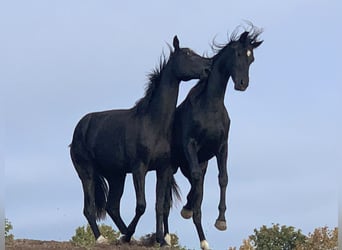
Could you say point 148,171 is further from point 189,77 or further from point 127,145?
point 189,77

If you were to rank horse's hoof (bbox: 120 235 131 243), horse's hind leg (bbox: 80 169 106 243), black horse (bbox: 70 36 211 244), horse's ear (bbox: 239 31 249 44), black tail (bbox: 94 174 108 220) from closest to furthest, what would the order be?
black horse (bbox: 70 36 211 244), horse's ear (bbox: 239 31 249 44), horse's hoof (bbox: 120 235 131 243), horse's hind leg (bbox: 80 169 106 243), black tail (bbox: 94 174 108 220)

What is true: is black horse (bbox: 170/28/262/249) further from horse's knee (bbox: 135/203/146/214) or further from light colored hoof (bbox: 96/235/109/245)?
light colored hoof (bbox: 96/235/109/245)

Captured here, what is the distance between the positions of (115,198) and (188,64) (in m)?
2.70

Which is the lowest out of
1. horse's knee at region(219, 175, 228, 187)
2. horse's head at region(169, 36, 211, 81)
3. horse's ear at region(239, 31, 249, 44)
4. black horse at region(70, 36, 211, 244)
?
horse's knee at region(219, 175, 228, 187)

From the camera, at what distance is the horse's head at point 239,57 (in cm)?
1570

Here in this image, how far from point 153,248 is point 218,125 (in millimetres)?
2218

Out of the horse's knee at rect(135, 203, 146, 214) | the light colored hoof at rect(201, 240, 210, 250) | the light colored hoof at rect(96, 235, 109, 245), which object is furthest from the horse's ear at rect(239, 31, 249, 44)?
the light colored hoof at rect(96, 235, 109, 245)

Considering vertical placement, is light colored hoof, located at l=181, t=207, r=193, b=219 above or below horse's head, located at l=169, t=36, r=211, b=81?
below

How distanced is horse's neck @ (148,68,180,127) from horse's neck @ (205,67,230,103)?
1.83ft

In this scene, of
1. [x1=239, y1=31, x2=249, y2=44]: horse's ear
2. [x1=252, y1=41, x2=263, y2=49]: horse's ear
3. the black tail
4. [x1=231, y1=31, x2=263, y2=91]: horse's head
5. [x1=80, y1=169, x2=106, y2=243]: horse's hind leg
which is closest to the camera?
[x1=231, y1=31, x2=263, y2=91]: horse's head

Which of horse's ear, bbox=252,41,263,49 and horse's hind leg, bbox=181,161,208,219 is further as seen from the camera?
horse's hind leg, bbox=181,161,208,219

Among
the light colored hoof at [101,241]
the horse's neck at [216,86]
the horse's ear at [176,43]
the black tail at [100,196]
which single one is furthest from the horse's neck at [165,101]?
the light colored hoof at [101,241]

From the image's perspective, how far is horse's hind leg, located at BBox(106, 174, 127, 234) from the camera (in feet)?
55.8

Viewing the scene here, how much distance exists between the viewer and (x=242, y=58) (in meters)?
15.9
